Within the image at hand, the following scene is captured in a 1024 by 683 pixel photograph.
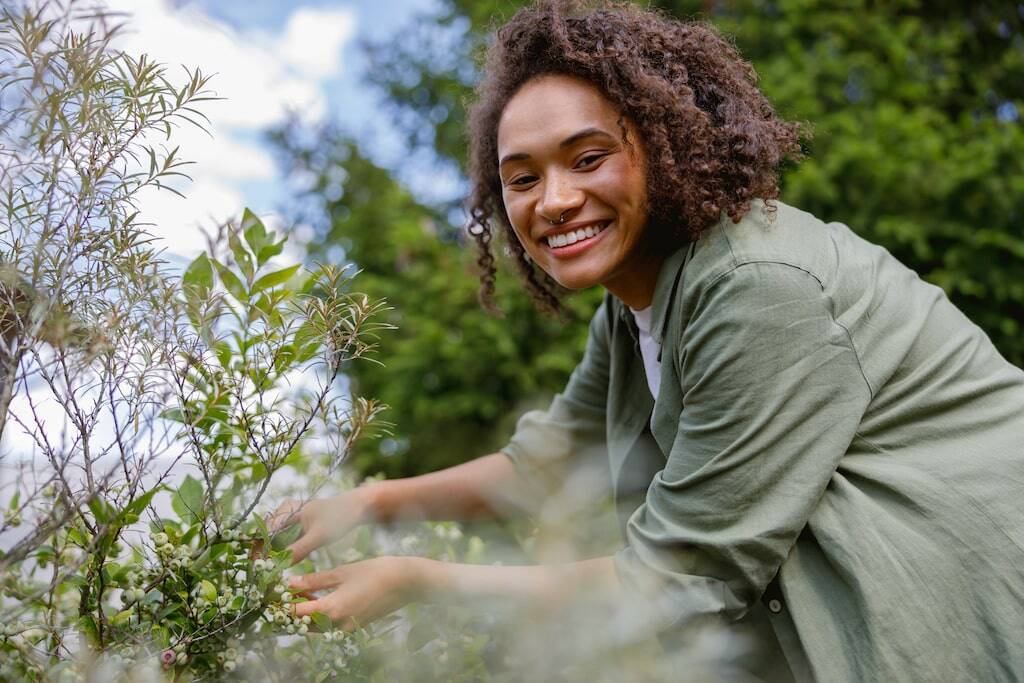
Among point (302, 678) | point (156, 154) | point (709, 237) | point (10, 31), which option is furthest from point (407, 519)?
point (10, 31)

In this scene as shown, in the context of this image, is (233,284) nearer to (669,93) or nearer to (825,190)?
(669,93)

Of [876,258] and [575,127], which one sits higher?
[575,127]

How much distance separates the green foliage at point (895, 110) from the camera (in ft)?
15.5

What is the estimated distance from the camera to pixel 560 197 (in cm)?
186

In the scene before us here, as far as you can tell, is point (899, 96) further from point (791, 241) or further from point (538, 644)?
point (538, 644)

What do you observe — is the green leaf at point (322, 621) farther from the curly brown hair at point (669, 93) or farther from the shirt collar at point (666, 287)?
the curly brown hair at point (669, 93)

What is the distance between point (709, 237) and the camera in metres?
1.83

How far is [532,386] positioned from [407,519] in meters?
2.73

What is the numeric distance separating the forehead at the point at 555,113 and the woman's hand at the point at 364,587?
81 cm

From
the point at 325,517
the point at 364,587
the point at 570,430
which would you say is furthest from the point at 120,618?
the point at 570,430

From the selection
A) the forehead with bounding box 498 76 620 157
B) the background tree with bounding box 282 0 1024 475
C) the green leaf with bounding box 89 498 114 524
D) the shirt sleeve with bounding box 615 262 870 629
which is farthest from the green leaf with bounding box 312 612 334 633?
the background tree with bounding box 282 0 1024 475

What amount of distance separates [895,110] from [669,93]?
3.80m

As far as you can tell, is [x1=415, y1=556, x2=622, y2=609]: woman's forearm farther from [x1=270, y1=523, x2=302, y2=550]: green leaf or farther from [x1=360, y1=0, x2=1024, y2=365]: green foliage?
[x1=360, y1=0, x2=1024, y2=365]: green foliage

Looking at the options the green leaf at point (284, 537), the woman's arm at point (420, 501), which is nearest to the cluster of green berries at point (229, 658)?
the green leaf at point (284, 537)
